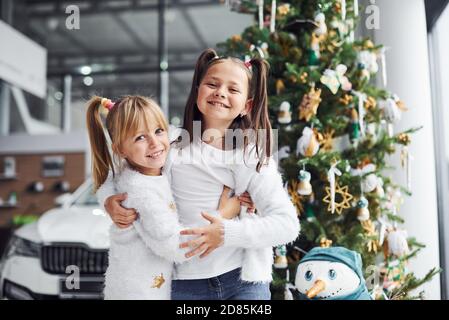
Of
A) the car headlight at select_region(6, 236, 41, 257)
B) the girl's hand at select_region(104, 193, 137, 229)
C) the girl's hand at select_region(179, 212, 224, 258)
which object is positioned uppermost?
the car headlight at select_region(6, 236, 41, 257)

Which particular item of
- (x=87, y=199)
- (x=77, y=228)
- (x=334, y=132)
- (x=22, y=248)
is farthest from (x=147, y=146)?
(x=87, y=199)

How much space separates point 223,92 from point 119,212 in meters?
0.39

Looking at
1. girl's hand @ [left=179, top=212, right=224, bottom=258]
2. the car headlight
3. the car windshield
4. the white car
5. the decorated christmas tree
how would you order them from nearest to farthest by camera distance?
girl's hand @ [left=179, top=212, right=224, bottom=258]
the decorated christmas tree
the white car
the car headlight
the car windshield

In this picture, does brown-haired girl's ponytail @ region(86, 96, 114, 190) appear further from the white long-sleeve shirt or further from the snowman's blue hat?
the snowman's blue hat

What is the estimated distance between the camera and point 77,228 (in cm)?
256

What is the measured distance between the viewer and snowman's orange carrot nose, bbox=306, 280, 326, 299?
135 centimetres

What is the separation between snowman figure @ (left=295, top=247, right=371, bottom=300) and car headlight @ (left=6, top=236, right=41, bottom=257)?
5.36ft

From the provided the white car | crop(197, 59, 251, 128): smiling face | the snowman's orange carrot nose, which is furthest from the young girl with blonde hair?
the white car

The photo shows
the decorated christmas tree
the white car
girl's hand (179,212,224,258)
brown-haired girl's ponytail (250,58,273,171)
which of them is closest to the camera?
girl's hand (179,212,224,258)

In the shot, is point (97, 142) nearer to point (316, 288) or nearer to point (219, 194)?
point (219, 194)

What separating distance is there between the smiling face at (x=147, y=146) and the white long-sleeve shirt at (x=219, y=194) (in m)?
0.04

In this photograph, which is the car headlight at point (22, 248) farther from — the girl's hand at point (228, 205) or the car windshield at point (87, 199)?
the girl's hand at point (228, 205)

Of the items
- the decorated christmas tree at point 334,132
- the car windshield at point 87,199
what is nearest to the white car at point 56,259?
the car windshield at point 87,199

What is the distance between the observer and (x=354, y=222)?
1804 millimetres
